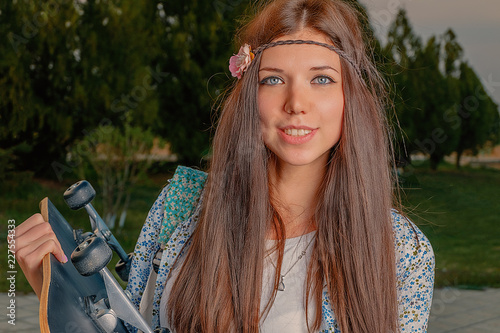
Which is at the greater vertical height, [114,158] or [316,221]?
[316,221]

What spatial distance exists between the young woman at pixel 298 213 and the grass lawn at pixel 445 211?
15.2 ft

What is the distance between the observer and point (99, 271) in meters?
1.32

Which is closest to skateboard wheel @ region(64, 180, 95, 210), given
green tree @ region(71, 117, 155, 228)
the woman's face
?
the woman's face

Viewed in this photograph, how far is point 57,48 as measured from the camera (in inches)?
291

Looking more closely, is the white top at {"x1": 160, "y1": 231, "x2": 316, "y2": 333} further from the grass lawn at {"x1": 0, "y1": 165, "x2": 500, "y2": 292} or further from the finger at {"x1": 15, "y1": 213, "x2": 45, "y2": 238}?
the grass lawn at {"x1": 0, "y1": 165, "x2": 500, "y2": 292}

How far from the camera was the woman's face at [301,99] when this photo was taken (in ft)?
5.45

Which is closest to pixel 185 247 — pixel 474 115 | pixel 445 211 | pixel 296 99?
pixel 296 99

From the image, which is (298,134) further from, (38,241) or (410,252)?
(38,241)

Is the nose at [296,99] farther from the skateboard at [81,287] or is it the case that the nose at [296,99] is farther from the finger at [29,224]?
the finger at [29,224]

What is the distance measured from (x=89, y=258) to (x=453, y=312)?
4.15 meters

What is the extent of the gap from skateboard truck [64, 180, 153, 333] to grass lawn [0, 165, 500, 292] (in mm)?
4962

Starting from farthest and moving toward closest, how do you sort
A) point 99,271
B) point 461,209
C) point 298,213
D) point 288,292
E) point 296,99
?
point 461,209
point 298,213
point 288,292
point 296,99
point 99,271

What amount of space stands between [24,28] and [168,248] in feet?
20.5

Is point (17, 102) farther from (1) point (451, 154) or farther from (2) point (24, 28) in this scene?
(1) point (451, 154)
